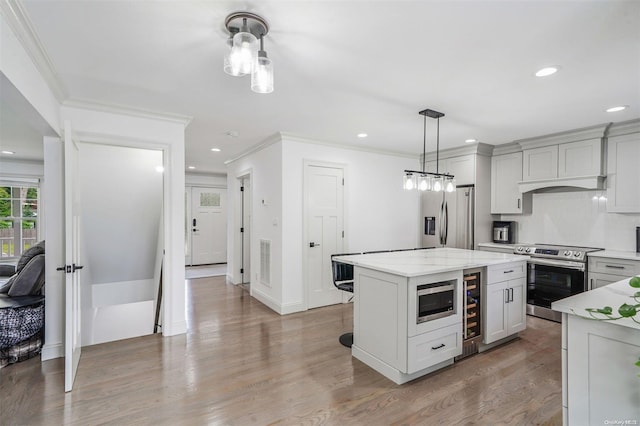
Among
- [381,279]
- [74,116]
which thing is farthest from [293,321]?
[74,116]

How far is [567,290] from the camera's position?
381 centimetres

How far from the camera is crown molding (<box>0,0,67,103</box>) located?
1589 millimetres

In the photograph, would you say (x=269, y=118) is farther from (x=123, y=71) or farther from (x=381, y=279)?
(x=381, y=279)

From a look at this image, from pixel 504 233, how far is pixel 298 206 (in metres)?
3.36

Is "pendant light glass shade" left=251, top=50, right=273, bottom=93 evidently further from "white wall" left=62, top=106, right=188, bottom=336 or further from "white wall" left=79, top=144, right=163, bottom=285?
"white wall" left=79, top=144, right=163, bottom=285

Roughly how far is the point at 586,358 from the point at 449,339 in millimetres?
1294

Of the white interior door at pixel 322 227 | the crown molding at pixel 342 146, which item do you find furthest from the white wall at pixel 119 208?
the white interior door at pixel 322 227

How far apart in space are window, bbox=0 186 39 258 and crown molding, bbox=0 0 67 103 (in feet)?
15.7

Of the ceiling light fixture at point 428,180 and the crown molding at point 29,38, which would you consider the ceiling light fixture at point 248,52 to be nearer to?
the crown molding at point 29,38

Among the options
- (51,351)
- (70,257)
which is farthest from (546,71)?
(51,351)

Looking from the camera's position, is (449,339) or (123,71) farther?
(449,339)

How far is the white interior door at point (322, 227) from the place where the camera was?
14.4 ft

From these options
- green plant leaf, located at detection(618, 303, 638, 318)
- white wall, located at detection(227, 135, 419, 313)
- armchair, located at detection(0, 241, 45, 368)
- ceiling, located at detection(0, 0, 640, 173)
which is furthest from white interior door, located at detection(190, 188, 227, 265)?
green plant leaf, located at detection(618, 303, 638, 318)

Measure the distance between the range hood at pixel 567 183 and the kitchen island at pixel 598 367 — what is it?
3.03 metres
